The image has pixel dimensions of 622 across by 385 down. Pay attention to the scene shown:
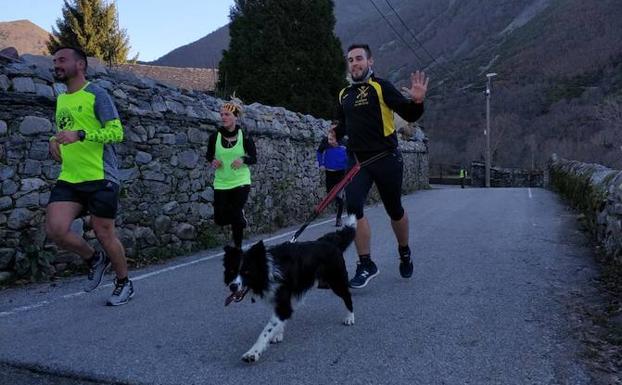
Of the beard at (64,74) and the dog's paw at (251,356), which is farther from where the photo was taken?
the beard at (64,74)

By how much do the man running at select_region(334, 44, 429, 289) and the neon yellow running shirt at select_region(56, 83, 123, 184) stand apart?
7.00 feet

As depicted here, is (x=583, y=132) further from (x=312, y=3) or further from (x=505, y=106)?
(x=312, y=3)

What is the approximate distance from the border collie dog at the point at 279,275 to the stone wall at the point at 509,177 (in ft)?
126

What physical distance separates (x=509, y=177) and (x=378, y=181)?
1761 inches

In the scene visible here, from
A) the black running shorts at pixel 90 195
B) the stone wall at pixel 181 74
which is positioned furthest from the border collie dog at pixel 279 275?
the stone wall at pixel 181 74

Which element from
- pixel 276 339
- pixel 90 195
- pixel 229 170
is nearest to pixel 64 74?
pixel 90 195

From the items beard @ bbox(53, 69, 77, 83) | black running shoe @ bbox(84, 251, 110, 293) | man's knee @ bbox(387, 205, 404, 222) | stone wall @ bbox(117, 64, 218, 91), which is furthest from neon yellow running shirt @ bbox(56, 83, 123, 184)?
stone wall @ bbox(117, 64, 218, 91)

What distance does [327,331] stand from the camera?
419 centimetres

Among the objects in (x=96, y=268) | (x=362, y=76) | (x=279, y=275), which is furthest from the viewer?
(x=362, y=76)

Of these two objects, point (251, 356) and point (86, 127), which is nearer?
point (251, 356)

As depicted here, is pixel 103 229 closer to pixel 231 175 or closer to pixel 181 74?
pixel 231 175

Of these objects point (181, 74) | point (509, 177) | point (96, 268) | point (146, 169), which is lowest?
point (509, 177)

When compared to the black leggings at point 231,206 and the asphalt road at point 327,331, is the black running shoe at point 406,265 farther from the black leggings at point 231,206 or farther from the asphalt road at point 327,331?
the black leggings at point 231,206

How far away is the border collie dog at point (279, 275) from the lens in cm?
364
